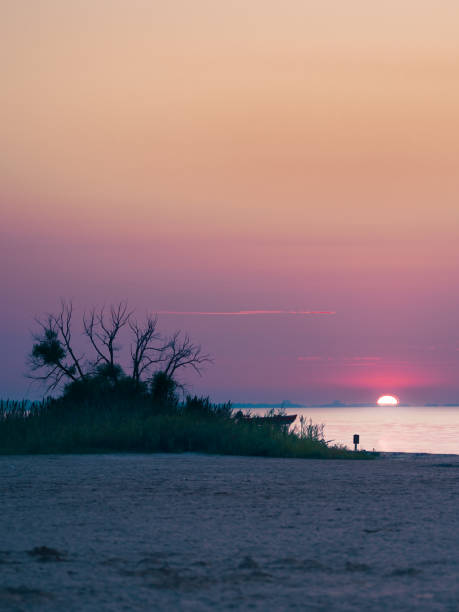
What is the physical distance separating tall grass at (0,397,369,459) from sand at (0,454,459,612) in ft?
23.3

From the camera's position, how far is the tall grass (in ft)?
74.0

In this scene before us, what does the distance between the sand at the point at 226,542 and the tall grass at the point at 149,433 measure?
280 inches

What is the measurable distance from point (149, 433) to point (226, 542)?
15.2m

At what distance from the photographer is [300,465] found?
1873cm

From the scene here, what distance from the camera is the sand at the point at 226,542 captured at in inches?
237

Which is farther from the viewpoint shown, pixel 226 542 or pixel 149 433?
pixel 149 433

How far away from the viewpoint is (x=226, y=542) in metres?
8.25

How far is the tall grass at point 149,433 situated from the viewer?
22562 millimetres

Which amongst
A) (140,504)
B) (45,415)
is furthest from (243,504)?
(45,415)

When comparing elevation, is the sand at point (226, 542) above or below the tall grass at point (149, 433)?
below

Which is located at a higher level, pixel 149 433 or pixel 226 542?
pixel 149 433

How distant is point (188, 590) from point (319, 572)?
121 cm

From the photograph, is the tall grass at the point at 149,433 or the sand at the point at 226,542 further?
the tall grass at the point at 149,433

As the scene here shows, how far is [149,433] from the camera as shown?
76.4ft
